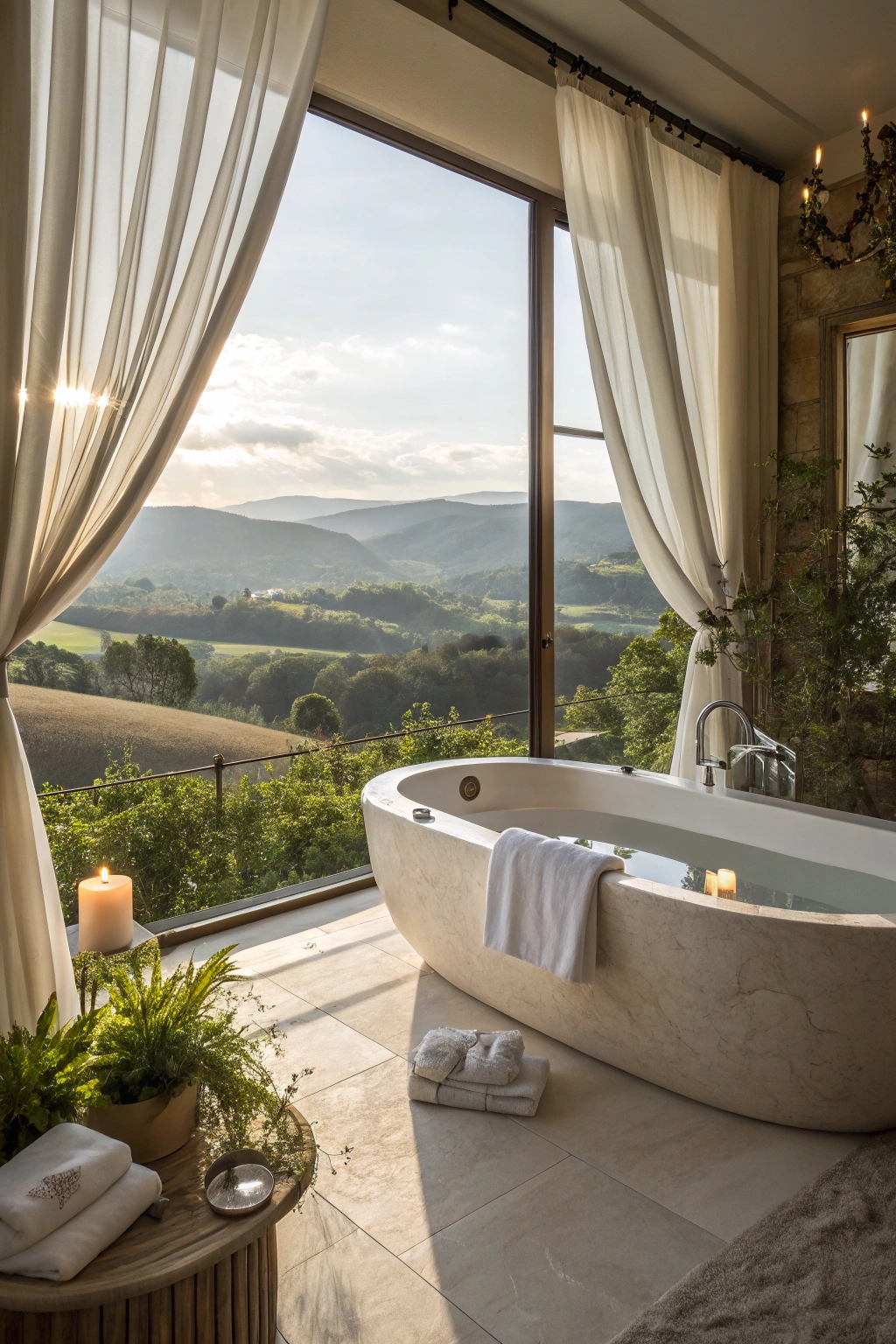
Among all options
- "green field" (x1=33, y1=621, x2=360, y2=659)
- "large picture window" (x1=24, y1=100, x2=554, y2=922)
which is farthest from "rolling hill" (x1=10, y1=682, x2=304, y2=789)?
"green field" (x1=33, y1=621, x2=360, y2=659)

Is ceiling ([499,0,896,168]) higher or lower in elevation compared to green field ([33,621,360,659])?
higher

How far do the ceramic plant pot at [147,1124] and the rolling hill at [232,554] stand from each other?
119 inches

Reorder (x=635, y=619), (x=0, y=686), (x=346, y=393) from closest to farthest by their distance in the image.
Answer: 1. (x=0, y=686)
2. (x=346, y=393)
3. (x=635, y=619)

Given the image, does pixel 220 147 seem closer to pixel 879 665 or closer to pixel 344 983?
pixel 344 983

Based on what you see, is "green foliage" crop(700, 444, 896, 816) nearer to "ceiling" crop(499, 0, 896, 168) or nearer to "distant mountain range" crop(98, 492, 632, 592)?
"distant mountain range" crop(98, 492, 632, 592)

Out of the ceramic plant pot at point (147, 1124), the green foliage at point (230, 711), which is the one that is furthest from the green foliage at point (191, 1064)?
the green foliage at point (230, 711)

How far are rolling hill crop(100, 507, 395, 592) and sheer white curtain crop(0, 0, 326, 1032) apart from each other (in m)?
1.90

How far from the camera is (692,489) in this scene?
389cm

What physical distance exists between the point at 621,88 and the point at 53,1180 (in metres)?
4.00

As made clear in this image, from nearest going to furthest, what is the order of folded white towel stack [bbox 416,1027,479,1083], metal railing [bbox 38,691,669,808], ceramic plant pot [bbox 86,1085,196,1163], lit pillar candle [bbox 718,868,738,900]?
ceramic plant pot [bbox 86,1085,196,1163], folded white towel stack [bbox 416,1027,479,1083], lit pillar candle [bbox 718,868,738,900], metal railing [bbox 38,691,669,808]

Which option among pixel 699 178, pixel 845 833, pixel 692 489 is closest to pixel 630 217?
pixel 699 178

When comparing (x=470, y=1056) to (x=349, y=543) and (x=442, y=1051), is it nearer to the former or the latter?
(x=442, y=1051)

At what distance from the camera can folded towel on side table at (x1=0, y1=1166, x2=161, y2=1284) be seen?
1.16 metres

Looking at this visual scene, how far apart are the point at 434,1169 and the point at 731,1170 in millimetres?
619
